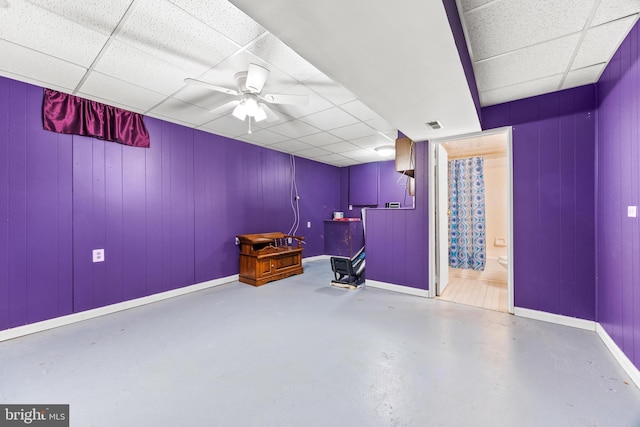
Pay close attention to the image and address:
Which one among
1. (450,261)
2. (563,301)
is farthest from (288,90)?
(450,261)

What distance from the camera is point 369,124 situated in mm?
3623

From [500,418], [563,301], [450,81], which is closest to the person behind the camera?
[500,418]

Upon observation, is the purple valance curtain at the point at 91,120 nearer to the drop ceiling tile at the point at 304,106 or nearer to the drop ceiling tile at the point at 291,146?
the drop ceiling tile at the point at 304,106

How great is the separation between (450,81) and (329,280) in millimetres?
3332

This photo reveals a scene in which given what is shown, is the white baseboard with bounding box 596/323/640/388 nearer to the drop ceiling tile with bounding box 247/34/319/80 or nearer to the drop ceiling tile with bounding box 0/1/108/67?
the drop ceiling tile with bounding box 247/34/319/80

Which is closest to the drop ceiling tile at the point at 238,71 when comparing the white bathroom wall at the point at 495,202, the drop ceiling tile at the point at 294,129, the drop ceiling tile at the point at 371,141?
the drop ceiling tile at the point at 294,129

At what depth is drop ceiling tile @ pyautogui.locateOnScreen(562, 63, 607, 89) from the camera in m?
2.22

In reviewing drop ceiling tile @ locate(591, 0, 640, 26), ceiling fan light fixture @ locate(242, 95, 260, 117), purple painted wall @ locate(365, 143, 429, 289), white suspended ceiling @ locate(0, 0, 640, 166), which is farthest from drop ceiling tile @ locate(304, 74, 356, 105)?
drop ceiling tile @ locate(591, 0, 640, 26)

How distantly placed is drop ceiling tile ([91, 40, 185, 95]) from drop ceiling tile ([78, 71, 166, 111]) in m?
0.11

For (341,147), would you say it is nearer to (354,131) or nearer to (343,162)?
(354,131)

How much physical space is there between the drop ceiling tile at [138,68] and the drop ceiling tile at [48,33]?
0.09m

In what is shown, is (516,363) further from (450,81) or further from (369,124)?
(369,124)

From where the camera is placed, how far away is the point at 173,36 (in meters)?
1.86

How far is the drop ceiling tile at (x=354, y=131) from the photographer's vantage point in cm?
371
